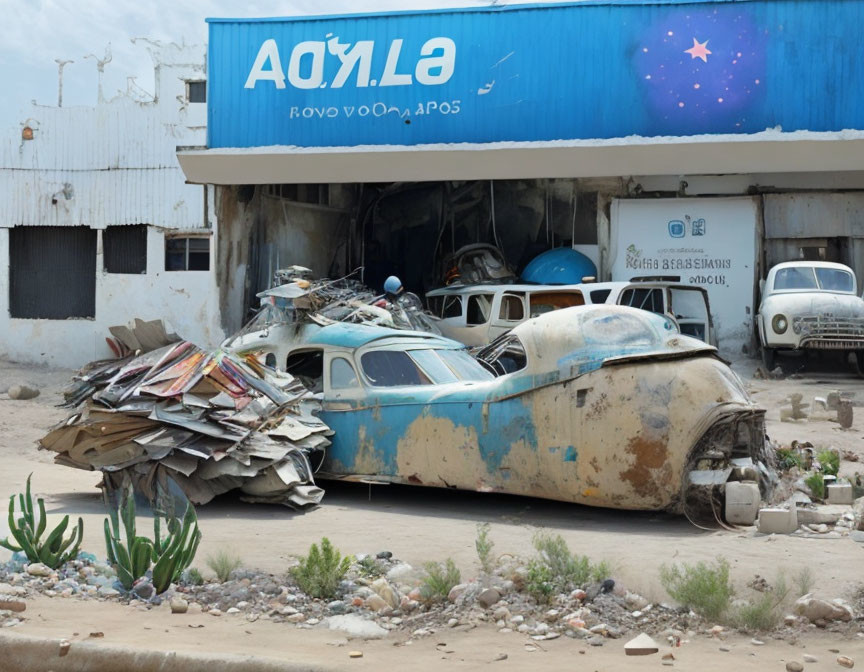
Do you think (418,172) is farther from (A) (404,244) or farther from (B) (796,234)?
(B) (796,234)

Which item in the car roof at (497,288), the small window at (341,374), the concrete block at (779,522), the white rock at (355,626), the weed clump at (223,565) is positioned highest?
the car roof at (497,288)

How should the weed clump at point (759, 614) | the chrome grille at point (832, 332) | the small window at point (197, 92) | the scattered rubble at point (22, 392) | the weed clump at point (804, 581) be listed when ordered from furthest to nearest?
the small window at point (197, 92), the scattered rubble at point (22, 392), the chrome grille at point (832, 332), the weed clump at point (804, 581), the weed clump at point (759, 614)

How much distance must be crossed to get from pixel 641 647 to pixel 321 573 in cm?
219

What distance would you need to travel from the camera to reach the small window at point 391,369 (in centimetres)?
1091

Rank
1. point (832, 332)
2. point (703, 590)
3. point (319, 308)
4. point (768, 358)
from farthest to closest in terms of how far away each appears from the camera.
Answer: point (768, 358) < point (832, 332) < point (319, 308) < point (703, 590)

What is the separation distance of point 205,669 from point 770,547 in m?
4.24

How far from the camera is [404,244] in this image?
84.6ft

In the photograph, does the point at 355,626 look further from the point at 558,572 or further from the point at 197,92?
the point at 197,92


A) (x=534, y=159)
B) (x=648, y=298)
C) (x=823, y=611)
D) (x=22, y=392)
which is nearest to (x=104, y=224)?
(x=22, y=392)

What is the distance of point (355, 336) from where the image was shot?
449 inches

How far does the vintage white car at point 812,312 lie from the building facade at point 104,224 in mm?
9974

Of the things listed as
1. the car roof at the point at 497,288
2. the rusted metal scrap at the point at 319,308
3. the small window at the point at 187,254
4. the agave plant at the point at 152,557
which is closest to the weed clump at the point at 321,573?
the agave plant at the point at 152,557

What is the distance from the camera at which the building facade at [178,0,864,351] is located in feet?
67.2

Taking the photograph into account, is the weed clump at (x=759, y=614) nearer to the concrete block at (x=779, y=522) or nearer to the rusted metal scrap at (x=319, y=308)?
the concrete block at (x=779, y=522)
